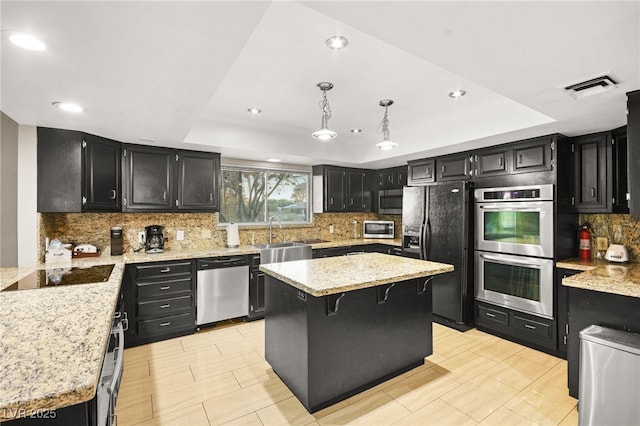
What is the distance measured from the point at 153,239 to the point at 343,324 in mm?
2810

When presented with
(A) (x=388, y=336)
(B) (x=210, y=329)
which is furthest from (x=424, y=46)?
(B) (x=210, y=329)

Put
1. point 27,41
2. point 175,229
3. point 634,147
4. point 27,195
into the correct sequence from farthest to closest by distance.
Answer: point 175,229
point 27,195
point 634,147
point 27,41

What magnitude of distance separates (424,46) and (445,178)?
9.80 ft

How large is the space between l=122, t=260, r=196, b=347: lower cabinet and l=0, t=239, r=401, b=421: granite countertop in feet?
3.46

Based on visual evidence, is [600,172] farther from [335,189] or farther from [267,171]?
[267,171]

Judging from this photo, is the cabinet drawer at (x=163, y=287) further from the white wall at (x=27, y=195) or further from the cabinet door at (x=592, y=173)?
the cabinet door at (x=592, y=173)

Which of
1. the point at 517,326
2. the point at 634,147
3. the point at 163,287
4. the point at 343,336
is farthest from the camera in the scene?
the point at 163,287

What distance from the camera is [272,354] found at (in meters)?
2.76

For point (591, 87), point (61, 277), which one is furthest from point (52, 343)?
point (591, 87)

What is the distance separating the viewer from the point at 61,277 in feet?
8.21

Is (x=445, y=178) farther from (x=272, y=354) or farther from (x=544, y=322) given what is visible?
(x=272, y=354)

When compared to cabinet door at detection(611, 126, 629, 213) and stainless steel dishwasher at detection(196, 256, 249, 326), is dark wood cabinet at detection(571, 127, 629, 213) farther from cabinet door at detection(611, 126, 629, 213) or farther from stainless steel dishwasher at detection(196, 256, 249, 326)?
stainless steel dishwasher at detection(196, 256, 249, 326)

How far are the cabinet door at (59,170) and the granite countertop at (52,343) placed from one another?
85cm

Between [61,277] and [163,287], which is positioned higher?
[61,277]
